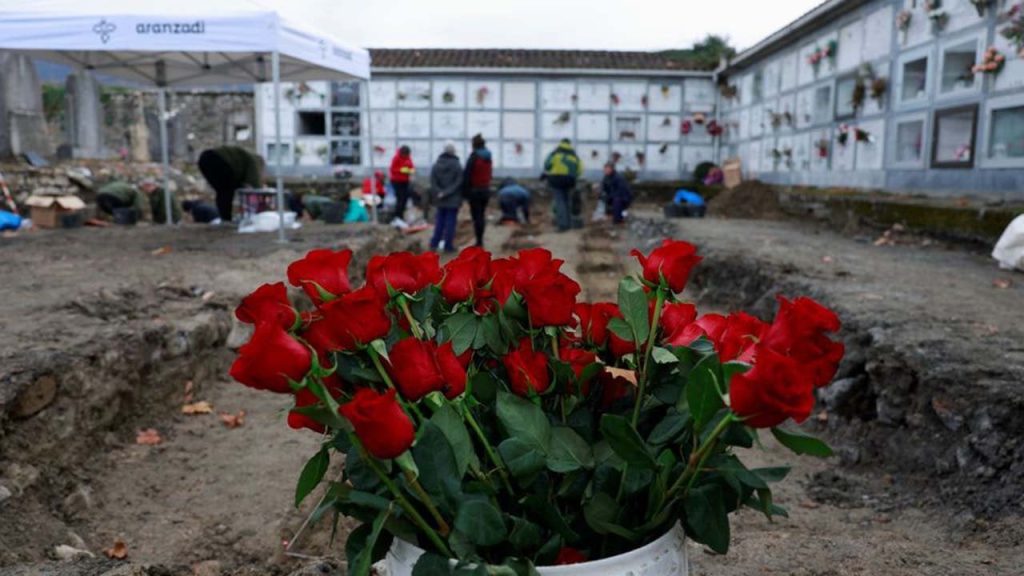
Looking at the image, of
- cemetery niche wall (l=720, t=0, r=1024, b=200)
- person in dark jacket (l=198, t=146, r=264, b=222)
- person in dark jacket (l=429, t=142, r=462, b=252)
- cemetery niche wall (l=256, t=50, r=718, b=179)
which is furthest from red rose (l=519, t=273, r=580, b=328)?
cemetery niche wall (l=256, t=50, r=718, b=179)

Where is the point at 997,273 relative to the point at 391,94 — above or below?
below

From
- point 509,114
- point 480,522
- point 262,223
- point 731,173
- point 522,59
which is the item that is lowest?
point 262,223

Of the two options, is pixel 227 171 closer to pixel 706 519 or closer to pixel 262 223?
pixel 262 223

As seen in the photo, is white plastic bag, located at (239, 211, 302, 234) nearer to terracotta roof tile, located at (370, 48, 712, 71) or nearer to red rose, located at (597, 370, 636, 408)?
red rose, located at (597, 370, 636, 408)

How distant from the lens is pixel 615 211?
50.6 feet

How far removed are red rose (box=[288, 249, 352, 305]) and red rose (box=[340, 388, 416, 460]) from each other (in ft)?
0.89

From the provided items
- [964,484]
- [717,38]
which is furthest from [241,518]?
[717,38]

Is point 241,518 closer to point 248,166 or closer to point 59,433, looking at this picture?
point 59,433

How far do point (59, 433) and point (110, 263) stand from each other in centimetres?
332

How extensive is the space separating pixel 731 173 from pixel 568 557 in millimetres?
18181

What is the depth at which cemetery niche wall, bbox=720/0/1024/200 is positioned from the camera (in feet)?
27.5

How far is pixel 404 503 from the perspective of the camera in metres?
0.95

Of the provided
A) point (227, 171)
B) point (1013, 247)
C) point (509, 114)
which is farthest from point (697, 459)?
point (509, 114)

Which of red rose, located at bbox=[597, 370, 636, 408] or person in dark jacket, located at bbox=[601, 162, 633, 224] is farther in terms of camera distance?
person in dark jacket, located at bbox=[601, 162, 633, 224]
